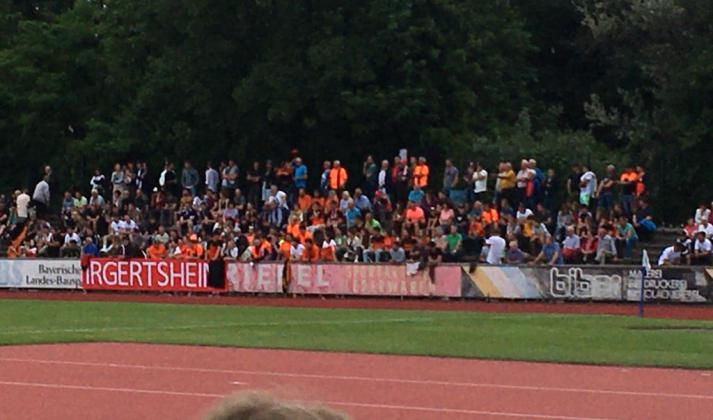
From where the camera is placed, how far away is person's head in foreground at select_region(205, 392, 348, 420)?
7.37ft

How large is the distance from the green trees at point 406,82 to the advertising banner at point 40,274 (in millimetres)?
10295

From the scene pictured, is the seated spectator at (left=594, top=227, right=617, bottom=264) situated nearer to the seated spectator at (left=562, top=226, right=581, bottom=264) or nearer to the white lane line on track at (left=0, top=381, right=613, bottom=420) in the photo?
the seated spectator at (left=562, top=226, right=581, bottom=264)

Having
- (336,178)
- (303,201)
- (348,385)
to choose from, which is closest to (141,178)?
(303,201)

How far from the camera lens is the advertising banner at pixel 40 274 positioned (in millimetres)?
39156

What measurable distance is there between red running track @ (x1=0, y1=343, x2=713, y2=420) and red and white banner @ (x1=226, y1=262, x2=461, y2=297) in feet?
42.8

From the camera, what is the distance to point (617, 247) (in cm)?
3378

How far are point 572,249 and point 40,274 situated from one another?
1412 cm

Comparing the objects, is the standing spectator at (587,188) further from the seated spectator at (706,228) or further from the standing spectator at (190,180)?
the standing spectator at (190,180)

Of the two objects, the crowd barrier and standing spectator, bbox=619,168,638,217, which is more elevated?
standing spectator, bbox=619,168,638,217

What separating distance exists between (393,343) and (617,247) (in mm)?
12864

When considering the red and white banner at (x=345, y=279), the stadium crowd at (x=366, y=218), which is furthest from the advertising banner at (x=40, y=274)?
the red and white banner at (x=345, y=279)

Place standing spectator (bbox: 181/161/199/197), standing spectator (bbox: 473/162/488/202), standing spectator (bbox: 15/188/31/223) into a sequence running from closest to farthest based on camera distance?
standing spectator (bbox: 473/162/488/202)
standing spectator (bbox: 181/161/199/197)
standing spectator (bbox: 15/188/31/223)

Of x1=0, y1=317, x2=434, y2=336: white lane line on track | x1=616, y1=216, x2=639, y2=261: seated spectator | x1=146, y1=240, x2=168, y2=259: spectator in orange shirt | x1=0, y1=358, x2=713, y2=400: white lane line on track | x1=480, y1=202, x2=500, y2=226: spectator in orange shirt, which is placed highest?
x1=480, y1=202, x2=500, y2=226: spectator in orange shirt

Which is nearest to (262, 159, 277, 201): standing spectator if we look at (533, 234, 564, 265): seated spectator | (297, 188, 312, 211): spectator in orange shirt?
(297, 188, 312, 211): spectator in orange shirt
